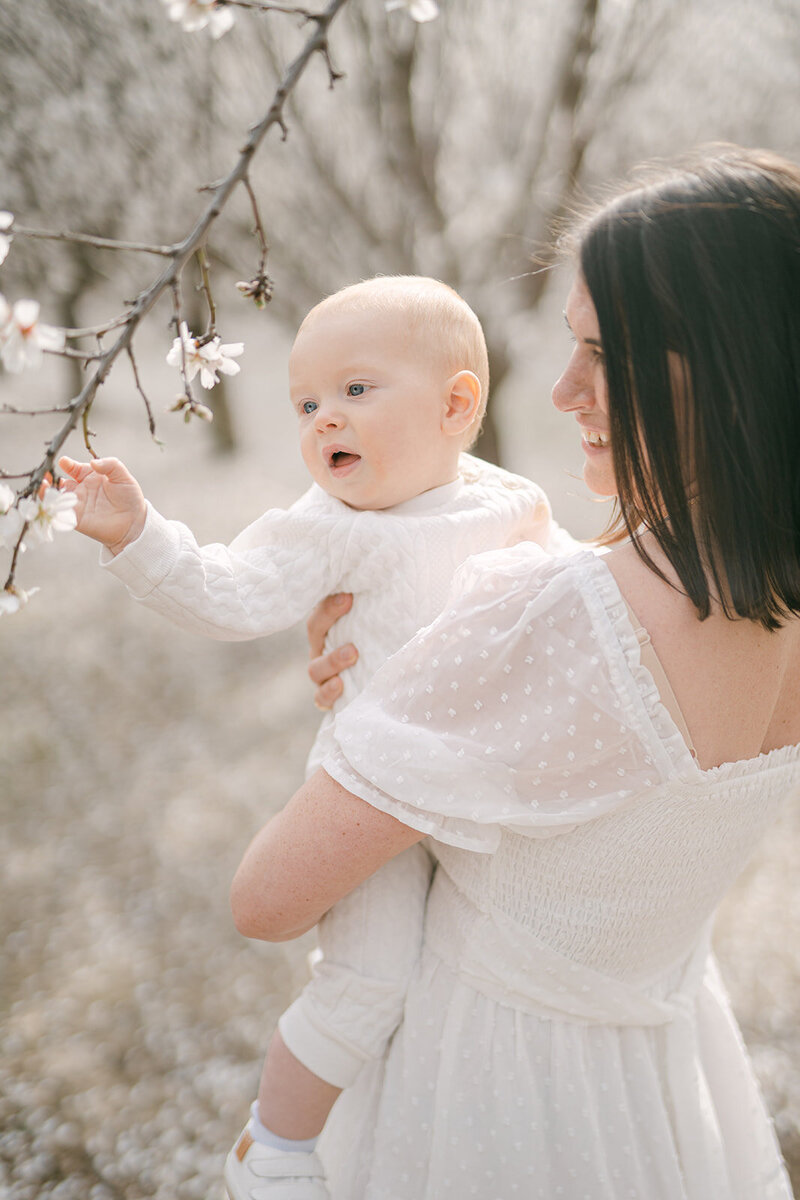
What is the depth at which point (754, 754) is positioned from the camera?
3.85 feet

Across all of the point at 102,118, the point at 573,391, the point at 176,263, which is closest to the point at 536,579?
the point at 573,391

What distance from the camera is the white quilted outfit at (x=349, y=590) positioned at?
134cm

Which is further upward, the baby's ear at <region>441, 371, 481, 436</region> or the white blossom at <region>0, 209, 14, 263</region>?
the white blossom at <region>0, 209, 14, 263</region>

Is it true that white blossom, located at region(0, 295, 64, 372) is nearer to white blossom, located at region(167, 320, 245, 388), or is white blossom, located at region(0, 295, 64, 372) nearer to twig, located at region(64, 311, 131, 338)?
twig, located at region(64, 311, 131, 338)

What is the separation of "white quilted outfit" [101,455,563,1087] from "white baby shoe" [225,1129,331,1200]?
0.13 metres

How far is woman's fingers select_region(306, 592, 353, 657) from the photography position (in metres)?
1.51

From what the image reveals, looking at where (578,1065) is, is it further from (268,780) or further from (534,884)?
(268,780)

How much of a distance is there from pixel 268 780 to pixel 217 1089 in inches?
78.9

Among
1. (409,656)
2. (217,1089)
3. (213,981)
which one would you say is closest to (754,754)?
(409,656)

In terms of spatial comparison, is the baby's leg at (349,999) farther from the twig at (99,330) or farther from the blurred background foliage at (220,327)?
the blurred background foliage at (220,327)

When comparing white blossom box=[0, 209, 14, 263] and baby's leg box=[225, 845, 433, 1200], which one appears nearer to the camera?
white blossom box=[0, 209, 14, 263]

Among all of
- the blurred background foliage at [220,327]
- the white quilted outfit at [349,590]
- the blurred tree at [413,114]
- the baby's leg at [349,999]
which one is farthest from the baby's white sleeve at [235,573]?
the blurred tree at [413,114]

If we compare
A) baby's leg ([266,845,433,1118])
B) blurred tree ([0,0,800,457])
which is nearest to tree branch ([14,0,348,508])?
baby's leg ([266,845,433,1118])

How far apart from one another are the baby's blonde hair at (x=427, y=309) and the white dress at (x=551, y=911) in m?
0.41
